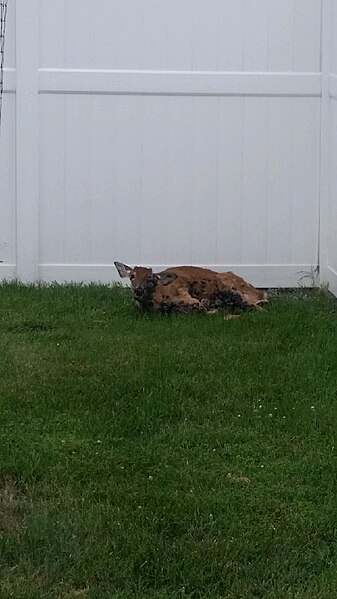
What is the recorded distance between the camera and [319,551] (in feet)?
13.3

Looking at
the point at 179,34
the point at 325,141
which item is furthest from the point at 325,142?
the point at 179,34

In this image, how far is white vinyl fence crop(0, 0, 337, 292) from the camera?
773cm

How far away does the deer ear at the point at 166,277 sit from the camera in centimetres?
701

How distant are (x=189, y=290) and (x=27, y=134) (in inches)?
61.5

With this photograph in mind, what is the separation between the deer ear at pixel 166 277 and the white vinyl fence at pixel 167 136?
0.83m

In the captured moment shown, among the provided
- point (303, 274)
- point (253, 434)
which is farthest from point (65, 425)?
point (303, 274)

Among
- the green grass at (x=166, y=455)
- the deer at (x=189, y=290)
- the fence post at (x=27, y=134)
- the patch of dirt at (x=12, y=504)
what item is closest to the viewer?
the green grass at (x=166, y=455)

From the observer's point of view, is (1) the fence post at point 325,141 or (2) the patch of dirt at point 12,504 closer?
(2) the patch of dirt at point 12,504

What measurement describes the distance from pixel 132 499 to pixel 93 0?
13.9ft

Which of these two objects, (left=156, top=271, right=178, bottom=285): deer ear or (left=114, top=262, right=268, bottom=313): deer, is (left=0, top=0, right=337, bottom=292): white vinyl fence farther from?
(left=156, top=271, right=178, bottom=285): deer ear

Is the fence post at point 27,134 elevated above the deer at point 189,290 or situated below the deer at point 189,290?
above

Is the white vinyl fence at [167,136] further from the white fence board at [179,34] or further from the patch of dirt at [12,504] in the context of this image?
the patch of dirt at [12,504]

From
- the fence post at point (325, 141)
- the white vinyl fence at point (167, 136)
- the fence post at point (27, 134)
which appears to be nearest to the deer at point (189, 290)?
the white vinyl fence at point (167, 136)

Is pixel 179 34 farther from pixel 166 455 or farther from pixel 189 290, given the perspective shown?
pixel 166 455
